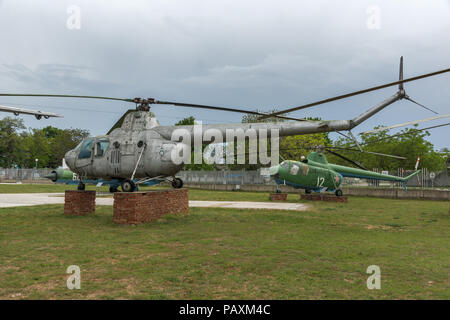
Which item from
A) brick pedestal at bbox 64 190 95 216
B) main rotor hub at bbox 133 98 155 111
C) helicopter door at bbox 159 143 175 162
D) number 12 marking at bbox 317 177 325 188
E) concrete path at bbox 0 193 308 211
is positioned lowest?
concrete path at bbox 0 193 308 211

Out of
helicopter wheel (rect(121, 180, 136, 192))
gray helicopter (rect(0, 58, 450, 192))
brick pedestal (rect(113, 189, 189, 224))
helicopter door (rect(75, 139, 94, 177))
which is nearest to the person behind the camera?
brick pedestal (rect(113, 189, 189, 224))

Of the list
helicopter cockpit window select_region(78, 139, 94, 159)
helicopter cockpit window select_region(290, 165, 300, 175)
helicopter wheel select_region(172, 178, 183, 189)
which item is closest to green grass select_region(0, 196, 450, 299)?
helicopter wheel select_region(172, 178, 183, 189)

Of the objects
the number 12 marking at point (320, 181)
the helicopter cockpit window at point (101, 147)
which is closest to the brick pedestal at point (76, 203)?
the helicopter cockpit window at point (101, 147)

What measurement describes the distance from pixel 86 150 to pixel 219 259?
30.7 feet

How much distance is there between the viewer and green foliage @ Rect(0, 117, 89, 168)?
73.8 meters

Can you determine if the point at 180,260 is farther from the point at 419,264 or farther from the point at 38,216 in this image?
the point at 38,216

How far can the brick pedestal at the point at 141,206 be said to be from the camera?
10.8m

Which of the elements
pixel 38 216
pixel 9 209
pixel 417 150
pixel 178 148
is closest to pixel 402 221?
pixel 178 148

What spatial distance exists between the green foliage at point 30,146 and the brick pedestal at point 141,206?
68.1 meters

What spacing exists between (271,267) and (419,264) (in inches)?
118

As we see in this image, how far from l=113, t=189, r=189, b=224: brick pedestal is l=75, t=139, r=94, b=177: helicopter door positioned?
3440 millimetres

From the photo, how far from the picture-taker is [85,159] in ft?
44.9

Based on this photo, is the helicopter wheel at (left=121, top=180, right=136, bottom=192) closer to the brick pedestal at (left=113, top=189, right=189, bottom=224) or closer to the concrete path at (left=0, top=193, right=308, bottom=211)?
the brick pedestal at (left=113, top=189, right=189, bottom=224)

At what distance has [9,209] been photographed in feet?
47.3
